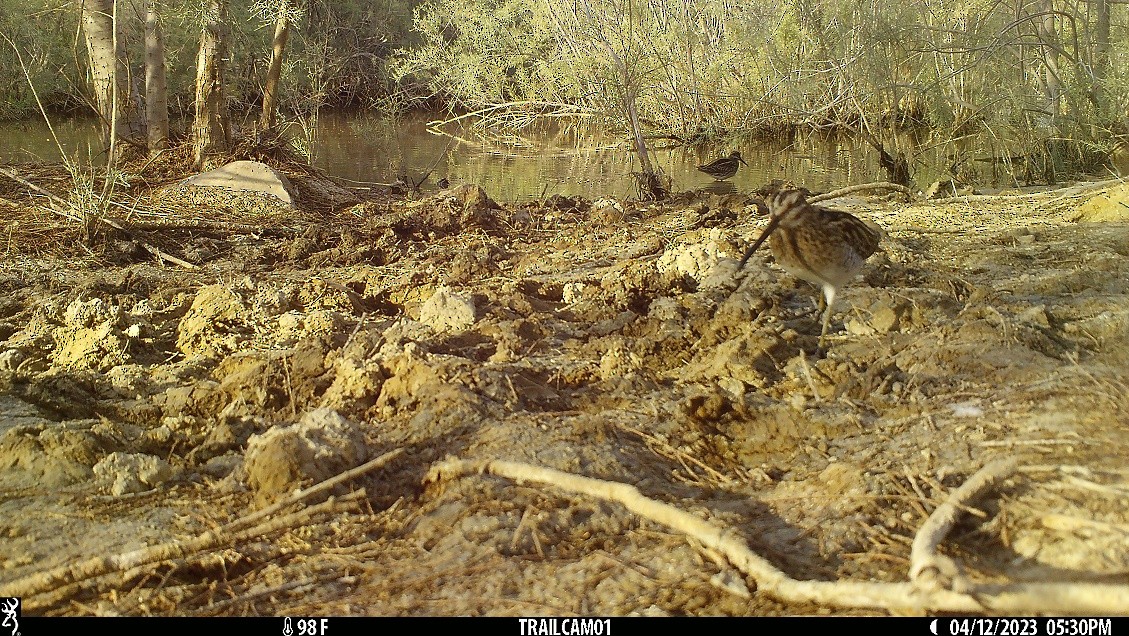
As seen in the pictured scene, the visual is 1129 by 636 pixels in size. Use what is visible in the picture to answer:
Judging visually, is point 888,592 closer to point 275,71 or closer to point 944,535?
point 944,535

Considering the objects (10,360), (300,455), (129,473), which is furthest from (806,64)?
(129,473)

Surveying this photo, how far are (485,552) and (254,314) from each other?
3.14 metres

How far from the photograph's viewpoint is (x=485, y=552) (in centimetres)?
282

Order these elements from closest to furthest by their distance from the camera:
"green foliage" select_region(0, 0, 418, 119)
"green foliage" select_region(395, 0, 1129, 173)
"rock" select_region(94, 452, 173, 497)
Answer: "rock" select_region(94, 452, 173, 497)
"green foliage" select_region(395, 0, 1129, 173)
"green foliage" select_region(0, 0, 418, 119)

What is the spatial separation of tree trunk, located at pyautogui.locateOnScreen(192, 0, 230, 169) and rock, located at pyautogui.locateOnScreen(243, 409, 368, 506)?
666 centimetres

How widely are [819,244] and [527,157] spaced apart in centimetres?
1012

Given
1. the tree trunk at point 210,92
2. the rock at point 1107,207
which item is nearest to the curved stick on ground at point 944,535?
the rock at point 1107,207

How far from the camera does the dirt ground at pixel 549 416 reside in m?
2.71

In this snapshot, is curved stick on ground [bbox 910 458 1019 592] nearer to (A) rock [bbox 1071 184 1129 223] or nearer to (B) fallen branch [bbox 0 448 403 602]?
(B) fallen branch [bbox 0 448 403 602]

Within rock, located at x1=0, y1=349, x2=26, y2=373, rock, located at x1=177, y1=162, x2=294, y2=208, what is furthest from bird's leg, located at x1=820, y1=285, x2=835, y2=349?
rock, located at x1=177, y1=162, x2=294, y2=208

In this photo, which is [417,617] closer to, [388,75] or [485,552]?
[485,552]

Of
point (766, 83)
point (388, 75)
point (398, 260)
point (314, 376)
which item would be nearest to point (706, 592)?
point (314, 376)

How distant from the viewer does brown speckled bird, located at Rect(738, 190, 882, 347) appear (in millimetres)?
4609

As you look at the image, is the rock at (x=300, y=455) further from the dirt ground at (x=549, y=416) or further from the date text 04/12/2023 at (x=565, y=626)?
the date text 04/12/2023 at (x=565, y=626)
